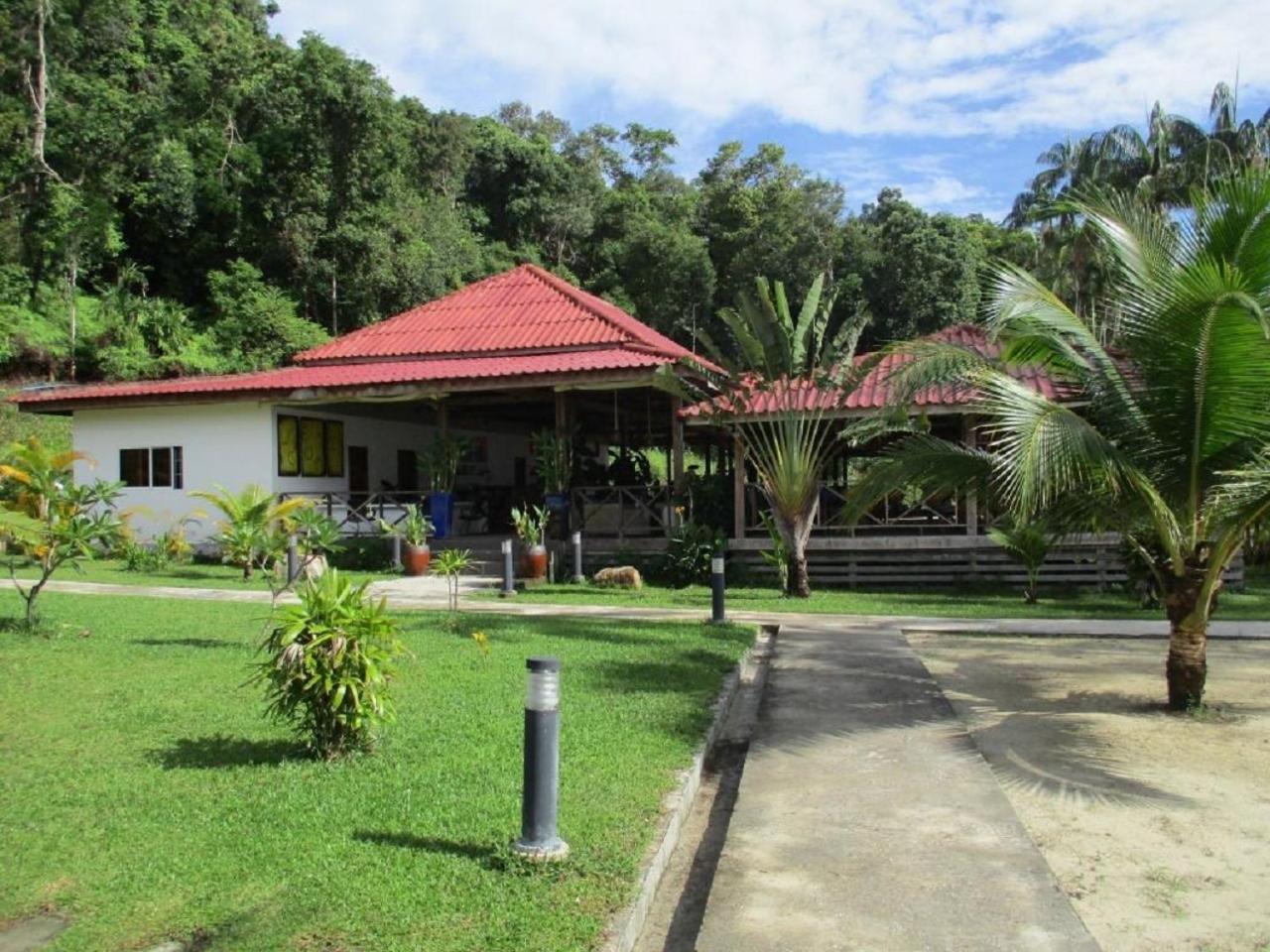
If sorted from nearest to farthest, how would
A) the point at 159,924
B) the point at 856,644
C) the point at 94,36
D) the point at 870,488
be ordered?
the point at 159,924 < the point at 870,488 < the point at 856,644 < the point at 94,36

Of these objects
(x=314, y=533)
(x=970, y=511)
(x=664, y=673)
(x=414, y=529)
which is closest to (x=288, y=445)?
(x=414, y=529)

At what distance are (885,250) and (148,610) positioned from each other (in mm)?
34980

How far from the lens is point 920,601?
566 inches

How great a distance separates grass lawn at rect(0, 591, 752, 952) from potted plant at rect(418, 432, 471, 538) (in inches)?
387

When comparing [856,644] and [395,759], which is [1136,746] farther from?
[395,759]

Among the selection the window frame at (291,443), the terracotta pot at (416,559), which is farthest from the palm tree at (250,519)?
the window frame at (291,443)

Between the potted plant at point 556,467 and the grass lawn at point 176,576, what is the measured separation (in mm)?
3058

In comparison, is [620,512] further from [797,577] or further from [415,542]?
[797,577]

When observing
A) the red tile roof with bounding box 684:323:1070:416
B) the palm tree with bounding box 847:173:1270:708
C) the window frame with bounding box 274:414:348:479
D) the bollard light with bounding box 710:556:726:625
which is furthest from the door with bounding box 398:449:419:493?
the palm tree with bounding box 847:173:1270:708

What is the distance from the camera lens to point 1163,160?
36.9 meters

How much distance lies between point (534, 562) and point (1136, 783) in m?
10.9

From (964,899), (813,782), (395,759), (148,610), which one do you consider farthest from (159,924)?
(148,610)

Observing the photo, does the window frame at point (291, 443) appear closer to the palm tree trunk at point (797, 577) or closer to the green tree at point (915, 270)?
the palm tree trunk at point (797, 577)

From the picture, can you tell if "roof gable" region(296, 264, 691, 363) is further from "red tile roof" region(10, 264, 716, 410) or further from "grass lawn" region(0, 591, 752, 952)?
"grass lawn" region(0, 591, 752, 952)
